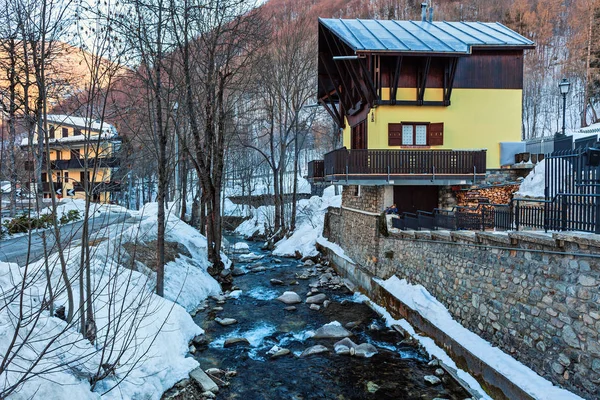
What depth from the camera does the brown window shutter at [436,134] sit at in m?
16.6

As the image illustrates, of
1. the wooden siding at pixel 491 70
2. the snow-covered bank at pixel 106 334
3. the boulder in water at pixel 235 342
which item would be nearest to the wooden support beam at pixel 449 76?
the wooden siding at pixel 491 70

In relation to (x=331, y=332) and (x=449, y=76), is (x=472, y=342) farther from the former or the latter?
(x=449, y=76)

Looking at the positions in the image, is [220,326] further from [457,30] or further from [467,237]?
[457,30]

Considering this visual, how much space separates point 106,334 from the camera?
465 cm

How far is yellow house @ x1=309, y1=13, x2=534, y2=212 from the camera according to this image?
50.4 feet

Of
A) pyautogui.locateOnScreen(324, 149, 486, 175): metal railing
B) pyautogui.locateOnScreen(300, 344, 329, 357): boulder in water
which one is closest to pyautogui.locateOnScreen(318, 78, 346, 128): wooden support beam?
pyautogui.locateOnScreen(324, 149, 486, 175): metal railing

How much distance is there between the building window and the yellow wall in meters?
0.18

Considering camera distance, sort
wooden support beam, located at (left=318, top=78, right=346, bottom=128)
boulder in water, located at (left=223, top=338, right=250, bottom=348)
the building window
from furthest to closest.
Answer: wooden support beam, located at (left=318, top=78, right=346, bottom=128) → the building window → boulder in water, located at (left=223, top=338, right=250, bottom=348)

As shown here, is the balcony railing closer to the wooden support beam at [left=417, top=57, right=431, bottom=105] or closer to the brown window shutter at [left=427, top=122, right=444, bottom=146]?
the brown window shutter at [left=427, top=122, right=444, bottom=146]

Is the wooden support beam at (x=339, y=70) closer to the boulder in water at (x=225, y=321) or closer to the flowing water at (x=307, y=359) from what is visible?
the flowing water at (x=307, y=359)

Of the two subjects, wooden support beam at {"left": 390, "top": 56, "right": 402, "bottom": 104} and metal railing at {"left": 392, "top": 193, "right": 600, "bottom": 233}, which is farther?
wooden support beam at {"left": 390, "top": 56, "right": 402, "bottom": 104}

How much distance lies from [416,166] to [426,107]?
307 cm

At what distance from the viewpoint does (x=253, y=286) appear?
16344mm

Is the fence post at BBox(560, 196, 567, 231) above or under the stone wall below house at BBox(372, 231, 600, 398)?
above
